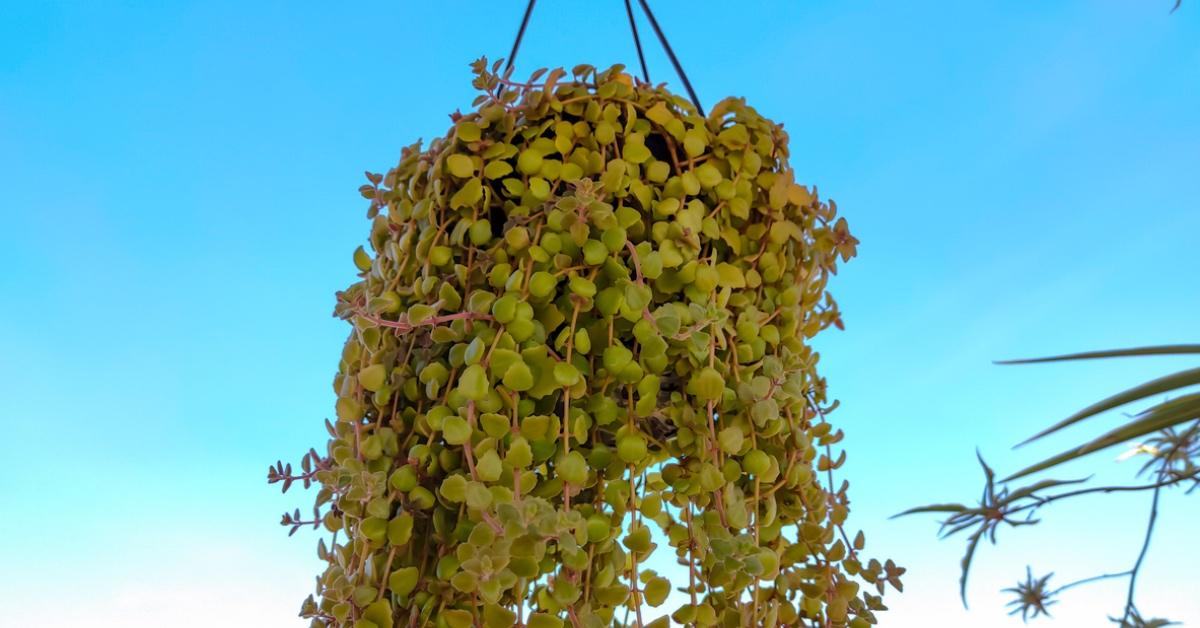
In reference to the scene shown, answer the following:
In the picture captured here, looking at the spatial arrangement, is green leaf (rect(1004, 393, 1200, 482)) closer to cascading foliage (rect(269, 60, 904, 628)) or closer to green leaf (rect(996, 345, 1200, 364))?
green leaf (rect(996, 345, 1200, 364))

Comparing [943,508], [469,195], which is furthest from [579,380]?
[943,508]

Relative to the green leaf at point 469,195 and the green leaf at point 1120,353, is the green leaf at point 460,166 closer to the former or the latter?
the green leaf at point 469,195

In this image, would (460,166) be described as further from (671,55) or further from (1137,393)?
(1137,393)

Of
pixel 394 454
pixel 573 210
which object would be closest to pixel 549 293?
pixel 573 210

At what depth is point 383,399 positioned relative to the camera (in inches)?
30.2

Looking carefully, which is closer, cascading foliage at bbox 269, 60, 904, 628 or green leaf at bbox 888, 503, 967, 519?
green leaf at bbox 888, 503, 967, 519

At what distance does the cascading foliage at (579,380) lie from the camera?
69 centimetres

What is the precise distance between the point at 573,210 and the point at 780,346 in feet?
0.85

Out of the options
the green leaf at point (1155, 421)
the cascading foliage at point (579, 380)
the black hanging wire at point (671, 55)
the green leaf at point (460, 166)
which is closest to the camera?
the green leaf at point (1155, 421)

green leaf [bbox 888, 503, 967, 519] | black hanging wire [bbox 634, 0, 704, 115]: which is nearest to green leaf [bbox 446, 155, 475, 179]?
black hanging wire [bbox 634, 0, 704, 115]

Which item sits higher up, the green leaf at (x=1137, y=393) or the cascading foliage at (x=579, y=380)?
the cascading foliage at (x=579, y=380)

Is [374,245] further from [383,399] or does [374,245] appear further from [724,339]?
[724,339]

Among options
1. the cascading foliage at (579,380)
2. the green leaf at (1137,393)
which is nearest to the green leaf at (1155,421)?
the green leaf at (1137,393)

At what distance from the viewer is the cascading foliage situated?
0.69m
